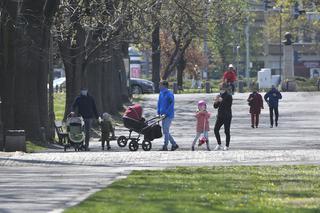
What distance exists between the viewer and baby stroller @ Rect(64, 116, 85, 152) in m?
29.8

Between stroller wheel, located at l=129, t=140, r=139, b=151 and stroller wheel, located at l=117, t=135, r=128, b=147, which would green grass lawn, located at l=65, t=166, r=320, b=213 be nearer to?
stroller wheel, located at l=129, t=140, r=139, b=151

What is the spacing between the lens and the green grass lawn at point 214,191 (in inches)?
539

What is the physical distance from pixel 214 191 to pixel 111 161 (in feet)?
25.7

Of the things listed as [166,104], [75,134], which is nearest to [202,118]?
[166,104]

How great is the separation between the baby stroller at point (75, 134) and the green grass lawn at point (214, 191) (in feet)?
31.1

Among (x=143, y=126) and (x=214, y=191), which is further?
(x=143, y=126)

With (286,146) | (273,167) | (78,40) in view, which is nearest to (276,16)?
(78,40)

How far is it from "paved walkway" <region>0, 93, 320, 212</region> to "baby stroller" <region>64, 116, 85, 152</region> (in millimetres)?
939

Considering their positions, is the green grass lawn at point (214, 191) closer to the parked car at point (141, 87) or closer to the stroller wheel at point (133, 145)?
the stroller wheel at point (133, 145)

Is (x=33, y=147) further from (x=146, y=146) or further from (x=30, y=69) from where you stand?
(x=146, y=146)

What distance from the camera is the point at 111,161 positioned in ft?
77.5

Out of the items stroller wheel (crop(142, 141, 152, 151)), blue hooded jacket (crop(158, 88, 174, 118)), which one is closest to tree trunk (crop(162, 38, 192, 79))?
stroller wheel (crop(142, 141, 152, 151))

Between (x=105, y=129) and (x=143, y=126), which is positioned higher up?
(x=143, y=126)

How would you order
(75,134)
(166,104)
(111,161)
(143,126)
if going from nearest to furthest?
(111,161), (166,104), (143,126), (75,134)
